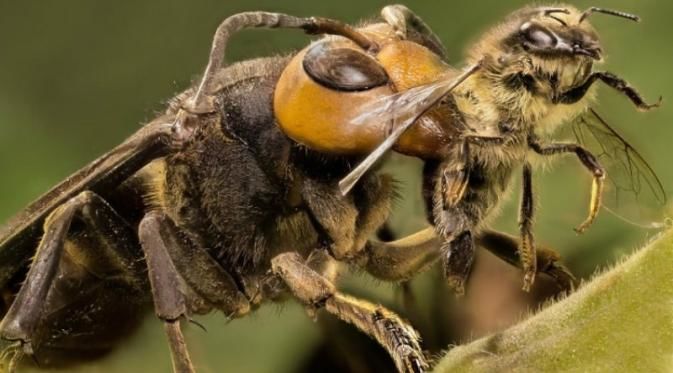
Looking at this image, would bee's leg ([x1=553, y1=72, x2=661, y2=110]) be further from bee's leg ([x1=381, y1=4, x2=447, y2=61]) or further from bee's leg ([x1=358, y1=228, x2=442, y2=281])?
bee's leg ([x1=358, y1=228, x2=442, y2=281])

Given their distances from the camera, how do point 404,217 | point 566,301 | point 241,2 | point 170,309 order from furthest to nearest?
1. point 241,2
2. point 404,217
3. point 170,309
4. point 566,301

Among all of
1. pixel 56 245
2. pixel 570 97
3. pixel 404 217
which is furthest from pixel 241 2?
pixel 570 97

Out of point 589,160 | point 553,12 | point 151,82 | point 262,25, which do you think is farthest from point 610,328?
→ point 151,82

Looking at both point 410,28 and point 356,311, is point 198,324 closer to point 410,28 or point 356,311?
point 356,311

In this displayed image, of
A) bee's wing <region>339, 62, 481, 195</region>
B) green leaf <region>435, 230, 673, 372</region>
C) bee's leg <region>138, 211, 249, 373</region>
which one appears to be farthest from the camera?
bee's leg <region>138, 211, 249, 373</region>

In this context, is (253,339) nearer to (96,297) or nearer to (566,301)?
(96,297)

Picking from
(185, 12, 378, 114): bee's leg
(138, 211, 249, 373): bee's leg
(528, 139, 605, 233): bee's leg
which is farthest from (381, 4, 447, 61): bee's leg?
(138, 211, 249, 373): bee's leg

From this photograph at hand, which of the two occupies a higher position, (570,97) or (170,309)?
(570,97)
